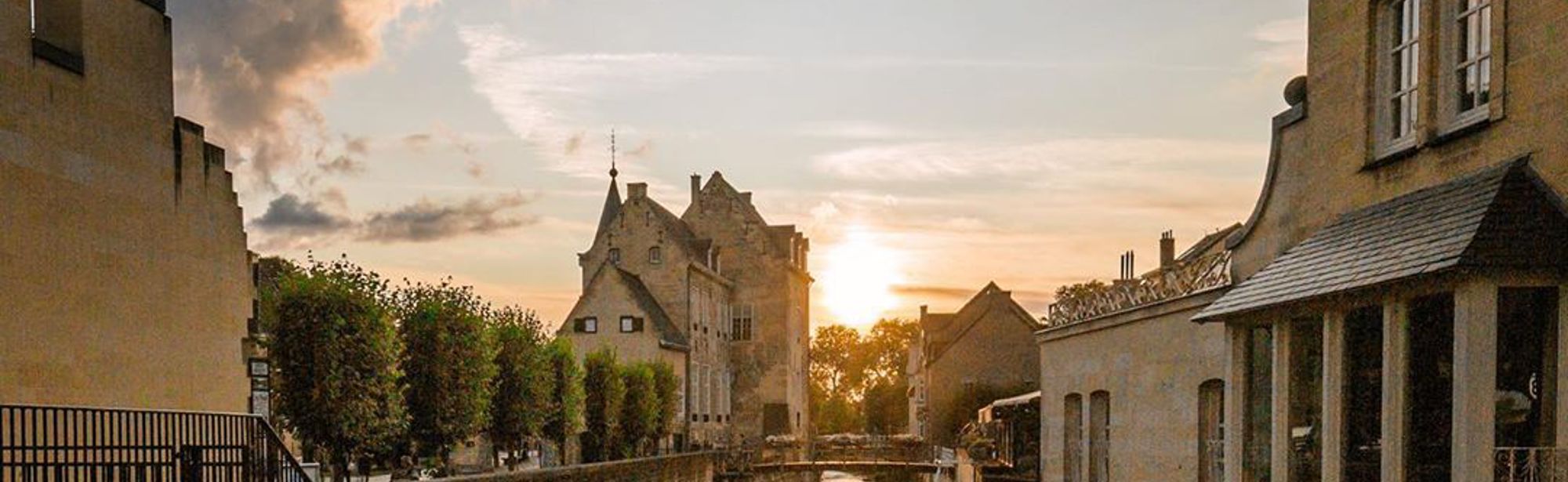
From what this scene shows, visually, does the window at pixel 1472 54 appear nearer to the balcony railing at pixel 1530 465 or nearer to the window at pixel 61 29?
the balcony railing at pixel 1530 465

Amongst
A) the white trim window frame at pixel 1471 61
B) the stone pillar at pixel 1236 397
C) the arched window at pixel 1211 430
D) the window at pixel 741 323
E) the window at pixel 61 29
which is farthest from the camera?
the window at pixel 741 323

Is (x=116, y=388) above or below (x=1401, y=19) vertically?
below

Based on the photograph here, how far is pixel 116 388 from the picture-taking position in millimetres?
16750

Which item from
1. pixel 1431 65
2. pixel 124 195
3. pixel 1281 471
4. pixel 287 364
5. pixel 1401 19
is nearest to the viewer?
pixel 1431 65

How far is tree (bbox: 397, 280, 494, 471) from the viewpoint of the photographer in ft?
103

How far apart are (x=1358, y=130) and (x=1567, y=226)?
10.7 feet

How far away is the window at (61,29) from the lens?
15.8 m

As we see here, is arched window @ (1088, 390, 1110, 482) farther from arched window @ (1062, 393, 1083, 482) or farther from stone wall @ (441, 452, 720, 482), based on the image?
stone wall @ (441, 452, 720, 482)

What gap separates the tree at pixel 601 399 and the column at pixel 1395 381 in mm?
35720

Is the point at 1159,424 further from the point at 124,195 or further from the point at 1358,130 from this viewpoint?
the point at 124,195

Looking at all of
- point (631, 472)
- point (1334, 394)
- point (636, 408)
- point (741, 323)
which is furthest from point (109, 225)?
point (741, 323)

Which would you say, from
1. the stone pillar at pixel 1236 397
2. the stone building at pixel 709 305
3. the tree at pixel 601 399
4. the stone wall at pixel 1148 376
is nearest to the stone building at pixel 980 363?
the stone building at pixel 709 305

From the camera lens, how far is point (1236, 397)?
46.7 ft

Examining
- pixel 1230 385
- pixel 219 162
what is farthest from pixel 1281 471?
pixel 219 162
